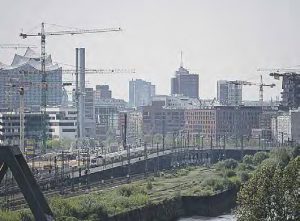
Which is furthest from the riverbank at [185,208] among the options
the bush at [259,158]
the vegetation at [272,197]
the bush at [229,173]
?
the bush at [259,158]

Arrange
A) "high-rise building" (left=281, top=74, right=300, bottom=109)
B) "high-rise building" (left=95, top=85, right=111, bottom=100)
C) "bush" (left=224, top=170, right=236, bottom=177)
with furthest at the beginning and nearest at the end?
1. "high-rise building" (left=95, top=85, right=111, bottom=100)
2. "high-rise building" (left=281, top=74, right=300, bottom=109)
3. "bush" (left=224, top=170, right=236, bottom=177)

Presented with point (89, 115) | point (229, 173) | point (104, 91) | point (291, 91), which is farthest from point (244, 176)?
point (104, 91)

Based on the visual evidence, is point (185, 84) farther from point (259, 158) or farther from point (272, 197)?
point (272, 197)

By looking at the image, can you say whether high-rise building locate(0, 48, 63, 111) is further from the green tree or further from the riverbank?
the green tree

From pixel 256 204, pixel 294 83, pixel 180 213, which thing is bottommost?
pixel 180 213

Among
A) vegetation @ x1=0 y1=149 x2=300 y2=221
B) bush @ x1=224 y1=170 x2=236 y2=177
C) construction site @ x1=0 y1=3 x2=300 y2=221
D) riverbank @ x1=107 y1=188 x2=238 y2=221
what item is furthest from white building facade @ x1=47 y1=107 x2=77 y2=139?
riverbank @ x1=107 y1=188 x2=238 y2=221

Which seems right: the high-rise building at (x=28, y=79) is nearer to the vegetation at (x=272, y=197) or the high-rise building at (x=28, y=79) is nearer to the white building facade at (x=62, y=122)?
the white building facade at (x=62, y=122)

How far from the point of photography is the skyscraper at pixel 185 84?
172875mm

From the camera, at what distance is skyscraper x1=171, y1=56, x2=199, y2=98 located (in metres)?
173

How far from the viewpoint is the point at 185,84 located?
175 meters

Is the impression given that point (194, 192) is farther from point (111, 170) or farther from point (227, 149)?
point (227, 149)

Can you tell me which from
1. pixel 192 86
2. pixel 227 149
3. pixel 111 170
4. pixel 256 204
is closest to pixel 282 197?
pixel 256 204

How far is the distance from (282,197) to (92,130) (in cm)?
9587

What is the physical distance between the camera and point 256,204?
1798 centimetres
